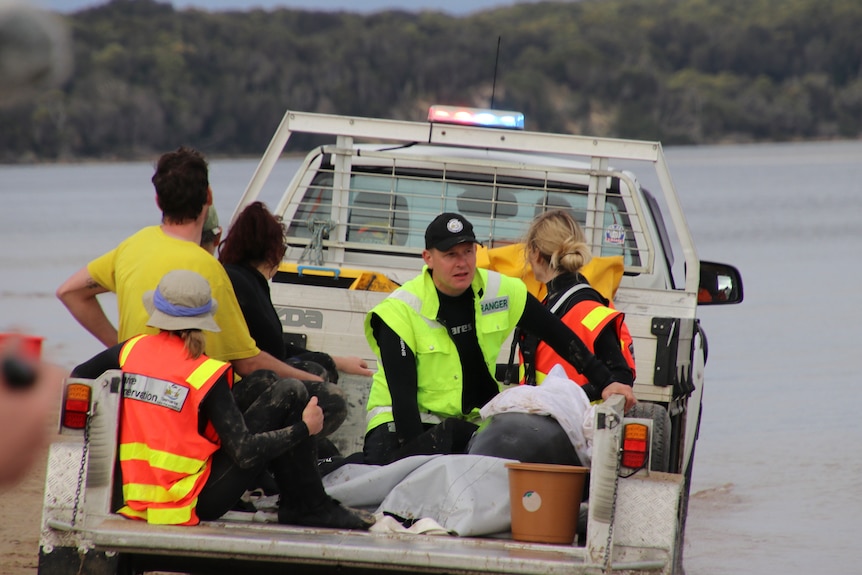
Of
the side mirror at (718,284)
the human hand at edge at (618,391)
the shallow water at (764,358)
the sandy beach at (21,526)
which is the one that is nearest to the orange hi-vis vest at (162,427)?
the human hand at edge at (618,391)

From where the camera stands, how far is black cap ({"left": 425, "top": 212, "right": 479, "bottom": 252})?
4.76m

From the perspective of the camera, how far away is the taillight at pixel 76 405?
3990 millimetres

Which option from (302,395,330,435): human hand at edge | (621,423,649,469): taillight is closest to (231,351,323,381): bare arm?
(302,395,330,435): human hand at edge

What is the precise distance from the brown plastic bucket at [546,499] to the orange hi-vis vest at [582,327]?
37.3 inches

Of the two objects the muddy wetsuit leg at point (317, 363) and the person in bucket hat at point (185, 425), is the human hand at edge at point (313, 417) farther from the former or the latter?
the muddy wetsuit leg at point (317, 363)

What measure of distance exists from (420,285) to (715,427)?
7.61m

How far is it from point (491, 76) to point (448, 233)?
86211 mm

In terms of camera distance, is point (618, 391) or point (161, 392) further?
point (618, 391)

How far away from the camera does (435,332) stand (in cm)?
482

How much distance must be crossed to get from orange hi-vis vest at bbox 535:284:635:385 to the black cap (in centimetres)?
52

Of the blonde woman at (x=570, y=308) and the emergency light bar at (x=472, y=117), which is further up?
the emergency light bar at (x=472, y=117)

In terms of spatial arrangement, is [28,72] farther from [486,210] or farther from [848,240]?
[848,240]

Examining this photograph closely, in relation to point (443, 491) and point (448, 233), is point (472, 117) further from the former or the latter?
point (443, 491)

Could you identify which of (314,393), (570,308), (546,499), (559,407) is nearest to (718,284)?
(570,308)
